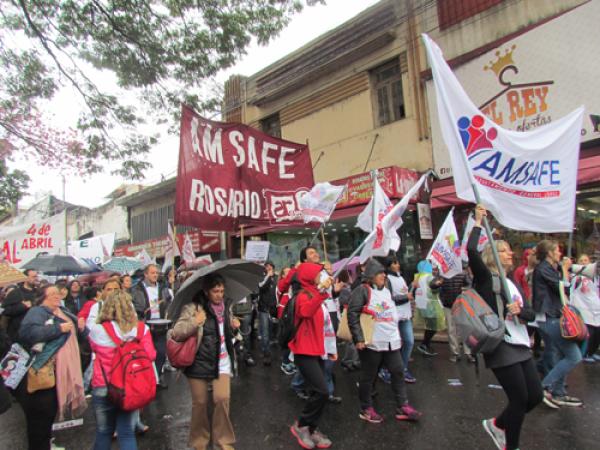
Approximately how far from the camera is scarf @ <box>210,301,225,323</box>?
394 cm

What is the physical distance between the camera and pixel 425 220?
11.2 m

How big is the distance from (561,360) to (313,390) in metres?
2.91

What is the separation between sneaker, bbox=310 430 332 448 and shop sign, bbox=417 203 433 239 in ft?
24.8

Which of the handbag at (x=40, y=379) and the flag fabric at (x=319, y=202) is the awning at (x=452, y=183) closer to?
the flag fabric at (x=319, y=202)

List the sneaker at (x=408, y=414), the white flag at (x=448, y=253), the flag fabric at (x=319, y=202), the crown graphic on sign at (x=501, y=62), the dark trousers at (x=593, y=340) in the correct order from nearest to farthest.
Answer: the sneaker at (x=408, y=414), the white flag at (x=448, y=253), the dark trousers at (x=593, y=340), the flag fabric at (x=319, y=202), the crown graphic on sign at (x=501, y=62)

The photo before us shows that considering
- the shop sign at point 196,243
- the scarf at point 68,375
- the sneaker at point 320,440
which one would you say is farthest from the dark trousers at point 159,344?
the shop sign at point 196,243

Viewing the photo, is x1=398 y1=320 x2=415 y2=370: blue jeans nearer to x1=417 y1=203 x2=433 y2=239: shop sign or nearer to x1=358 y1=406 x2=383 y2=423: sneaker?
x1=358 y1=406 x2=383 y2=423: sneaker

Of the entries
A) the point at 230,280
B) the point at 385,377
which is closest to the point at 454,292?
the point at 385,377

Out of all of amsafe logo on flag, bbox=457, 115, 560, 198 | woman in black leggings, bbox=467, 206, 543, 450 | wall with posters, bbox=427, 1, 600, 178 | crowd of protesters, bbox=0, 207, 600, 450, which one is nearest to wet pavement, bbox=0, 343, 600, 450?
crowd of protesters, bbox=0, 207, 600, 450

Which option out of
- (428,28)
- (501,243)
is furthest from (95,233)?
(501,243)

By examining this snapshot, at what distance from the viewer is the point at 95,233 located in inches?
1216

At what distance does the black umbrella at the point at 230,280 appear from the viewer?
3.74m

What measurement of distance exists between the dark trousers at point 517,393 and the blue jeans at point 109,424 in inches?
120

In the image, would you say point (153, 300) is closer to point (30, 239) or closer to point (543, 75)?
point (30, 239)
